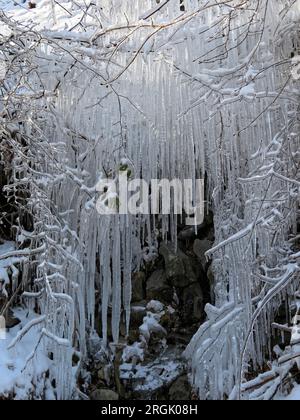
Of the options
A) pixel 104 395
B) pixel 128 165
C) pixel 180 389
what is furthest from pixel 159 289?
pixel 128 165

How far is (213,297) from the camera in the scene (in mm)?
4414

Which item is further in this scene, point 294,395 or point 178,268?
point 178,268

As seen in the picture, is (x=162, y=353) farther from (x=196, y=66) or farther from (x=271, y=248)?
(x=196, y=66)

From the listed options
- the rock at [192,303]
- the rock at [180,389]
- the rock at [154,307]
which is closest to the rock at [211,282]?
the rock at [192,303]

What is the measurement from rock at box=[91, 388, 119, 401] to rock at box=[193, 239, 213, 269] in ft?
4.49

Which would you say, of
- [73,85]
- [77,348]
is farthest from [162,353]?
[73,85]

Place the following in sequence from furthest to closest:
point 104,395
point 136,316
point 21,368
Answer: point 136,316 < point 104,395 < point 21,368

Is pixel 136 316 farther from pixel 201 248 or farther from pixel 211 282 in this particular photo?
pixel 201 248

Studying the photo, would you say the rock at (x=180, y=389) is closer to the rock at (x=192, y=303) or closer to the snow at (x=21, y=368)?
the rock at (x=192, y=303)

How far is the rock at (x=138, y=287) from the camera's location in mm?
4477

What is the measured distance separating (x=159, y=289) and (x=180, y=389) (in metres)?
0.91

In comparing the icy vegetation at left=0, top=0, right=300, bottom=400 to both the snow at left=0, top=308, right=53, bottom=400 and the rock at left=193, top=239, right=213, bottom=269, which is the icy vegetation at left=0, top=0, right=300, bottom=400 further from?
the rock at left=193, top=239, right=213, bottom=269

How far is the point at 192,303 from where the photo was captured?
14.8 feet

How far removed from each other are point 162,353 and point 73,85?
7.68ft
